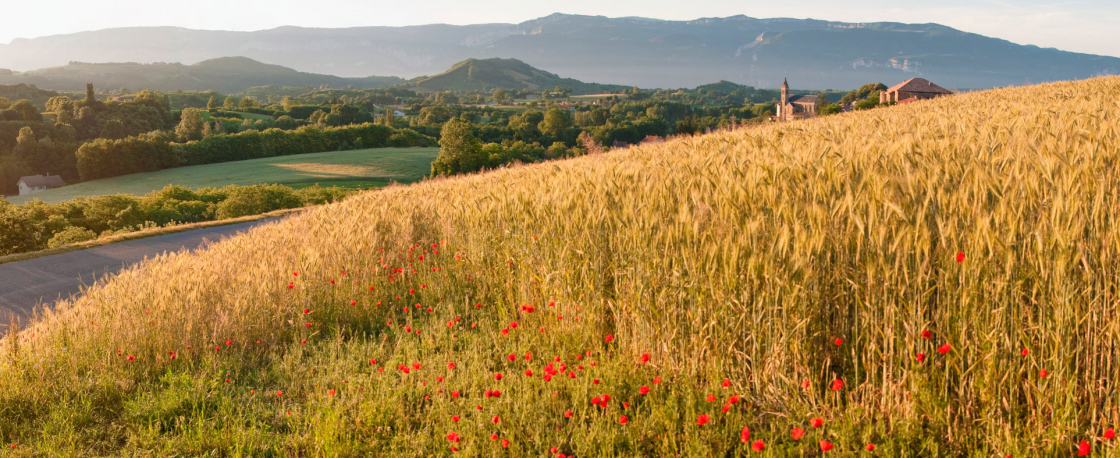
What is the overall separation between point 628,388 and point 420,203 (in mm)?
5599

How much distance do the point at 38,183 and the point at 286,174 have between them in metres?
41.4

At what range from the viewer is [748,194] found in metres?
3.93

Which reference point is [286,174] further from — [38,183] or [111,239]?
[111,239]

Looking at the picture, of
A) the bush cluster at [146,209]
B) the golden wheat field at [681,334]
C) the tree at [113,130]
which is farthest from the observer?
the tree at [113,130]

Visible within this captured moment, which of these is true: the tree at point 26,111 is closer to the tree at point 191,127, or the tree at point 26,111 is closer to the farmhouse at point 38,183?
the tree at point 191,127

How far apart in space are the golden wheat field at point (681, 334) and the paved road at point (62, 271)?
3642 millimetres

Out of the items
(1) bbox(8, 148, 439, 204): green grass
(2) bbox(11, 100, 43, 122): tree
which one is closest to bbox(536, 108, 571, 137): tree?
(1) bbox(8, 148, 439, 204): green grass

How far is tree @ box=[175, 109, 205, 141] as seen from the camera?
96.2 m

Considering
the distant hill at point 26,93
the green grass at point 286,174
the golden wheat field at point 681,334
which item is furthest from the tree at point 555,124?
the distant hill at point 26,93

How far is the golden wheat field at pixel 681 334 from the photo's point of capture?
8.86 ft

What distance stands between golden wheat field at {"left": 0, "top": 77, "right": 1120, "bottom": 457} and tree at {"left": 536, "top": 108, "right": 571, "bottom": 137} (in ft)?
388

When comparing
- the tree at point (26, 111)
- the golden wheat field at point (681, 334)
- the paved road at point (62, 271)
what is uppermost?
the tree at point (26, 111)

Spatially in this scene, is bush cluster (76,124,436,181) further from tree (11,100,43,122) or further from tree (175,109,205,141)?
tree (11,100,43,122)

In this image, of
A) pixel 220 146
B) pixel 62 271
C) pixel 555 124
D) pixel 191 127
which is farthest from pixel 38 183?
pixel 62 271
